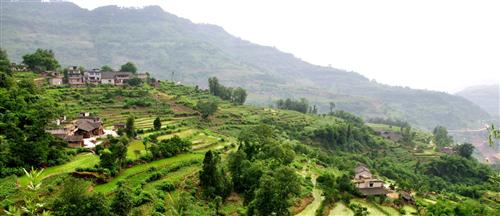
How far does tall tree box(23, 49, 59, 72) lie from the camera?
76.4m

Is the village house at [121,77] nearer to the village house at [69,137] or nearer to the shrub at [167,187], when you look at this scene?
the village house at [69,137]

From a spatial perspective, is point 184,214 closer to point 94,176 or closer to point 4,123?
point 94,176

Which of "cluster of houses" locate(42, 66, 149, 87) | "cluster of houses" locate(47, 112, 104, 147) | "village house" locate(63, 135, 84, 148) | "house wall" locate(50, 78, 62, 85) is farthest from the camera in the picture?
"cluster of houses" locate(42, 66, 149, 87)

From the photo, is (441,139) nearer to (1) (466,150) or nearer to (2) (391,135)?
(2) (391,135)

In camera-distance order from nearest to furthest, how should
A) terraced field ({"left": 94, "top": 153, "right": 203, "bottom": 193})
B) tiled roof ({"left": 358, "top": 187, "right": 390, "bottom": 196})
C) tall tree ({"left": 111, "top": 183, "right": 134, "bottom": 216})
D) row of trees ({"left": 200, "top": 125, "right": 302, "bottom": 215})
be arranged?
1. tall tree ({"left": 111, "top": 183, "right": 134, "bottom": 216})
2. row of trees ({"left": 200, "top": 125, "right": 302, "bottom": 215})
3. terraced field ({"left": 94, "top": 153, "right": 203, "bottom": 193})
4. tiled roof ({"left": 358, "top": 187, "right": 390, "bottom": 196})

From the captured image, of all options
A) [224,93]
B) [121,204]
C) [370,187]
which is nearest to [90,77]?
[224,93]

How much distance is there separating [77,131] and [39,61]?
4439 cm

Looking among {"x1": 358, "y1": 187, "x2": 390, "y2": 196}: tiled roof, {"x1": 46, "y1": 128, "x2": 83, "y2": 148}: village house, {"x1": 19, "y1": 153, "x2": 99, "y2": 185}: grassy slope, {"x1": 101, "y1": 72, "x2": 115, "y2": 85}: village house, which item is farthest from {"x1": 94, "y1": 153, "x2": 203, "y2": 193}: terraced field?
{"x1": 101, "y1": 72, "x2": 115, "y2": 85}: village house

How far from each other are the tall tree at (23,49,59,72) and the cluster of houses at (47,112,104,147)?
37204 mm

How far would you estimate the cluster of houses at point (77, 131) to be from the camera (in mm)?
37875

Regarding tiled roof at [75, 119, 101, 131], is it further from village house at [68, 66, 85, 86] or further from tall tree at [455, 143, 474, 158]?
tall tree at [455, 143, 474, 158]

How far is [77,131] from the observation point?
41.5 m

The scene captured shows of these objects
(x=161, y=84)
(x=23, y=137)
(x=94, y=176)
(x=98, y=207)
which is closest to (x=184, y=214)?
(x=98, y=207)

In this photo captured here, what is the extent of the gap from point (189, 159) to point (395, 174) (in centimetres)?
3978
